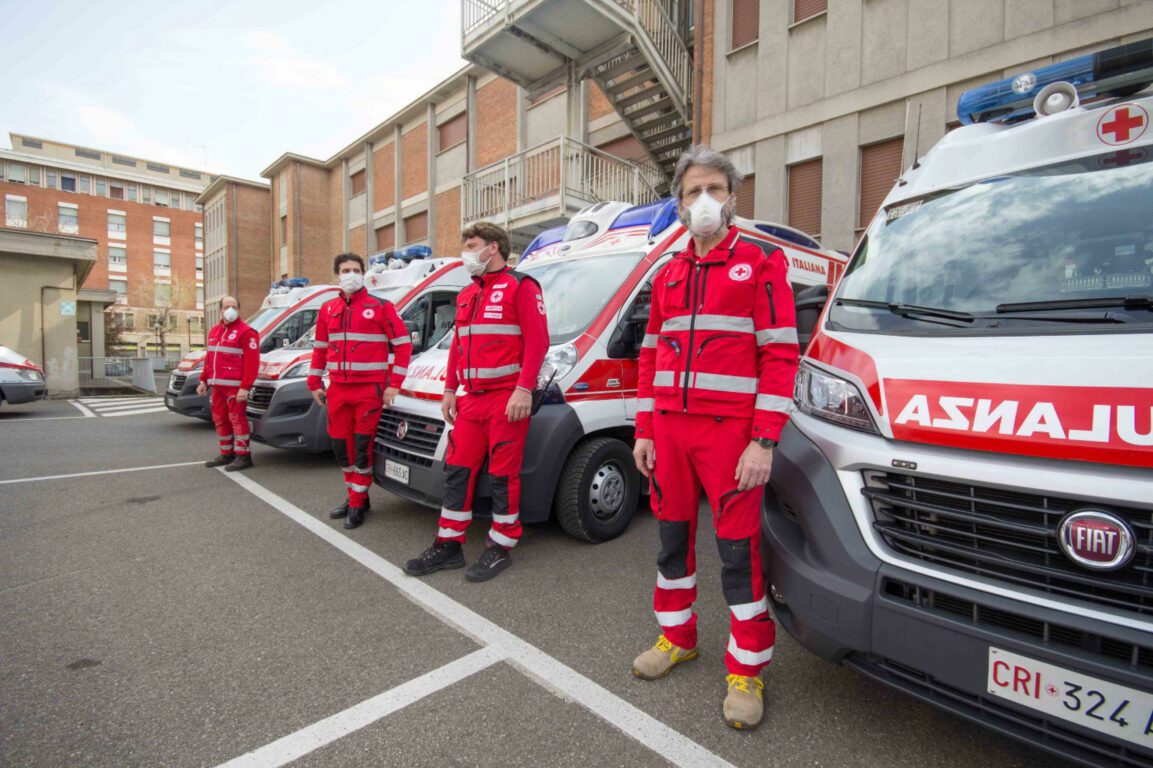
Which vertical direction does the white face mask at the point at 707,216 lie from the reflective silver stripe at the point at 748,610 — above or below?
above

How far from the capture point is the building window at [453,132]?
61.9ft

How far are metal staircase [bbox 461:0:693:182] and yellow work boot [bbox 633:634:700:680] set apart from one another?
1072 centimetres

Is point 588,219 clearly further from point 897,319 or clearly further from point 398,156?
point 398,156

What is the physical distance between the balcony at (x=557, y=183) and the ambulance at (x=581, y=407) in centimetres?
698

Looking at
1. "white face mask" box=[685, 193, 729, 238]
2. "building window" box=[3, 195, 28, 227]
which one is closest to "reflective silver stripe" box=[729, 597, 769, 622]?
"white face mask" box=[685, 193, 729, 238]

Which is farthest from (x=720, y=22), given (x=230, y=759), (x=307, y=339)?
(x=230, y=759)

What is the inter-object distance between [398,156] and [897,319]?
22324mm

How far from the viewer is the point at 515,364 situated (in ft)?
11.6

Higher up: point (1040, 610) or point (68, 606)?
point (1040, 610)

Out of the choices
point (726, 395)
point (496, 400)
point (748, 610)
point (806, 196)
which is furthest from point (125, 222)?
point (748, 610)

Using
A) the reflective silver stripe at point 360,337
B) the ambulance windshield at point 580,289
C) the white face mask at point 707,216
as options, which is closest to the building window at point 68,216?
the reflective silver stripe at point 360,337

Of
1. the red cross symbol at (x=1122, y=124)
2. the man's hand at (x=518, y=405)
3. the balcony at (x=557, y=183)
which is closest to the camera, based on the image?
the red cross symbol at (x=1122, y=124)

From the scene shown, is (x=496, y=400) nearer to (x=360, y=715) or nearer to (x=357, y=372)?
(x=357, y=372)

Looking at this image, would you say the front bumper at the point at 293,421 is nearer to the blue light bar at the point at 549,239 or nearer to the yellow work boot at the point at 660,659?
the blue light bar at the point at 549,239
